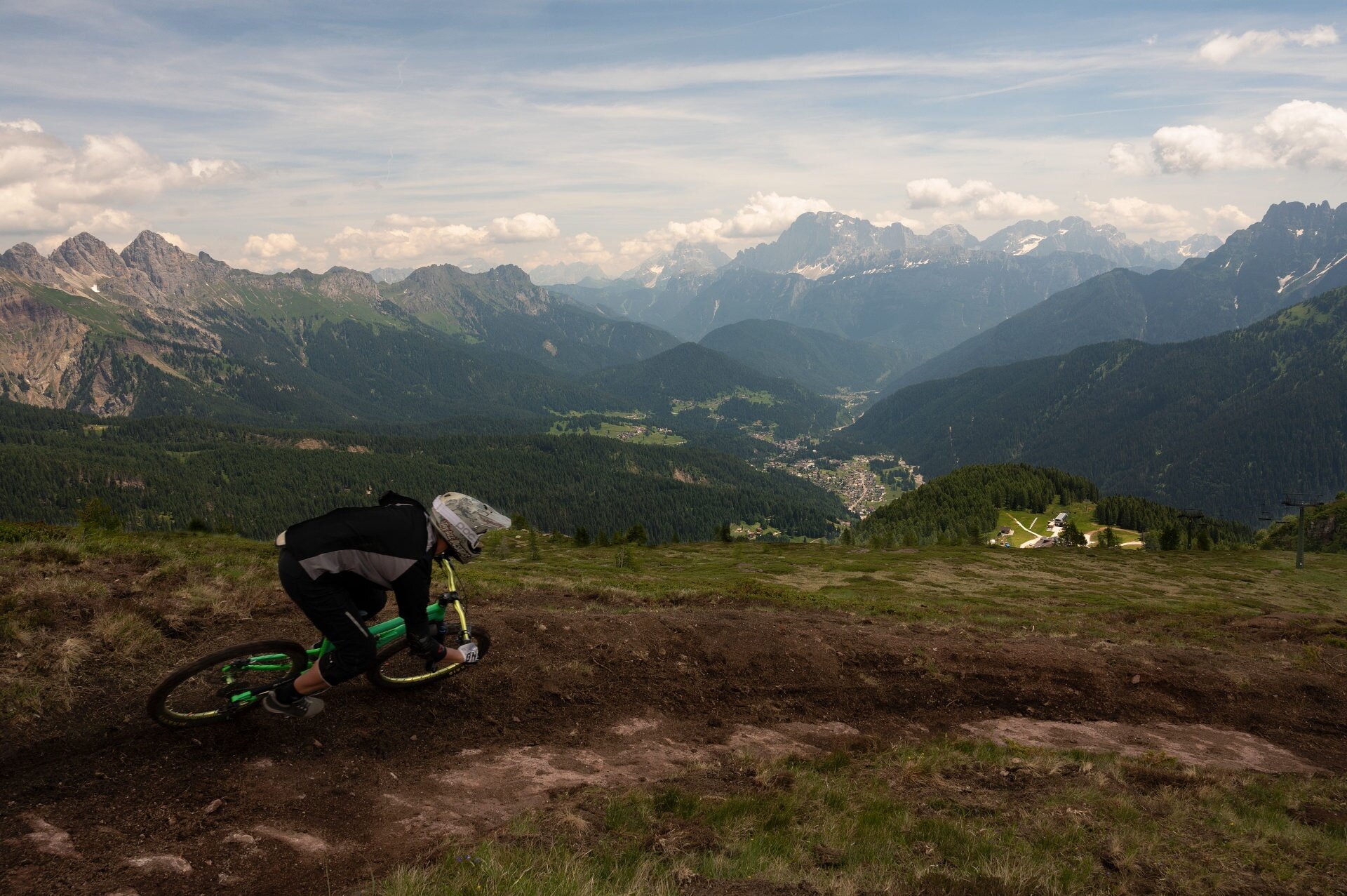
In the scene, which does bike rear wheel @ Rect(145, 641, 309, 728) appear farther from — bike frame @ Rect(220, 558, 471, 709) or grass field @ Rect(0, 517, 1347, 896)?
grass field @ Rect(0, 517, 1347, 896)

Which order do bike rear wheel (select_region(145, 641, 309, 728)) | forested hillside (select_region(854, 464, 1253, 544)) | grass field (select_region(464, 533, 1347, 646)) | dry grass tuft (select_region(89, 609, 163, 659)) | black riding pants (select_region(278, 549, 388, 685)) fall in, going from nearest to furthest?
black riding pants (select_region(278, 549, 388, 685)), bike rear wheel (select_region(145, 641, 309, 728)), dry grass tuft (select_region(89, 609, 163, 659)), grass field (select_region(464, 533, 1347, 646)), forested hillside (select_region(854, 464, 1253, 544))

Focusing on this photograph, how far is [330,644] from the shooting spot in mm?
10547

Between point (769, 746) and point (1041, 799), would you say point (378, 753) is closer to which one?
point (769, 746)

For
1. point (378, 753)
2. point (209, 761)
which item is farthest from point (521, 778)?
point (209, 761)

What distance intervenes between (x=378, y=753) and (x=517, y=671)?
3347mm

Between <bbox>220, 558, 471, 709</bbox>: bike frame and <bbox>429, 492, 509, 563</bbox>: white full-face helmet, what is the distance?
48 centimetres

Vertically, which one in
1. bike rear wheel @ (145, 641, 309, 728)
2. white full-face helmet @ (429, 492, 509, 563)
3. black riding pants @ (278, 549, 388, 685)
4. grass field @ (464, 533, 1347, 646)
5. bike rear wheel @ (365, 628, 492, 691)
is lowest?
grass field @ (464, 533, 1347, 646)

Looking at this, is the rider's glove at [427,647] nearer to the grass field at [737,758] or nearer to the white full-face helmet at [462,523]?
the grass field at [737,758]

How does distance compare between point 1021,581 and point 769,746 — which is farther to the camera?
point 1021,581

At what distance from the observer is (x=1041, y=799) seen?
11430mm

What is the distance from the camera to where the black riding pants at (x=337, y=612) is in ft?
31.8

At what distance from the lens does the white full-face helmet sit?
10.7m

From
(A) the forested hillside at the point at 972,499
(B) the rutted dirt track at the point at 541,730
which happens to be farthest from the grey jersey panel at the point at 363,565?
(A) the forested hillside at the point at 972,499

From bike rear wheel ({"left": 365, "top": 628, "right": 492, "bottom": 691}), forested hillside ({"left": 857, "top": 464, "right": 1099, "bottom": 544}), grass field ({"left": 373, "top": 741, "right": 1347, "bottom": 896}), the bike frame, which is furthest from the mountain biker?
forested hillside ({"left": 857, "top": 464, "right": 1099, "bottom": 544})
